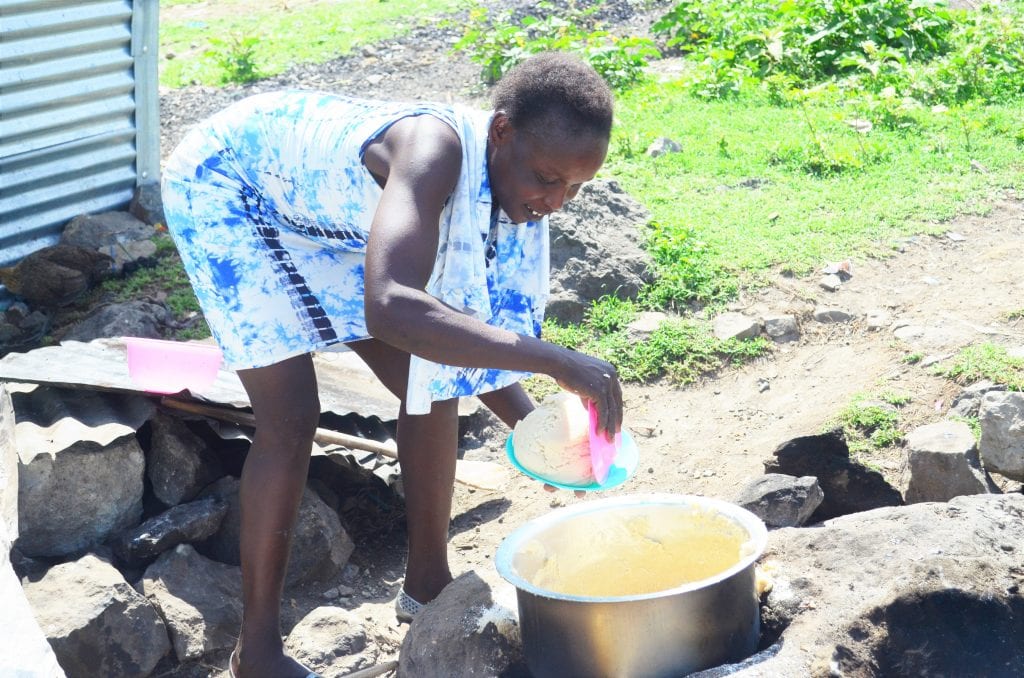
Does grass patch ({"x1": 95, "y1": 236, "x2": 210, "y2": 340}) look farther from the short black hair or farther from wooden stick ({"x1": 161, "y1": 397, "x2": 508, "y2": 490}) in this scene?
the short black hair

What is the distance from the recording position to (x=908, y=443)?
11.4 feet

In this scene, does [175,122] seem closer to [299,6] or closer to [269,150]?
[299,6]

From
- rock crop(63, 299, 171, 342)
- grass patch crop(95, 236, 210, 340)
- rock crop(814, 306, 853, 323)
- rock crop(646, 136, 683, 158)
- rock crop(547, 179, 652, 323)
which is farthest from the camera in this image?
rock crop(646, 136, 683, 158)

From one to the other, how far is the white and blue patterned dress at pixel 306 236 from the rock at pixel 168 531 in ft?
2.69

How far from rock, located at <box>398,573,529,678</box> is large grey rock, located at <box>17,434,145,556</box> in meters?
1.12

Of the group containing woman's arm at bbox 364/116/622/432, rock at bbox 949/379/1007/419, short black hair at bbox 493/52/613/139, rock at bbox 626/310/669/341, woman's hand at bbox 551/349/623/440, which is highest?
short black hair at bbox 493/52/613/139

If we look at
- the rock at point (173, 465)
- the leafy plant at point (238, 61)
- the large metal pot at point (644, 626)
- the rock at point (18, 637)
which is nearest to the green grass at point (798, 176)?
the rock at point (173, 465)

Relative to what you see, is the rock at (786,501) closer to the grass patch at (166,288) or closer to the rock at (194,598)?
the rock at (194,598)

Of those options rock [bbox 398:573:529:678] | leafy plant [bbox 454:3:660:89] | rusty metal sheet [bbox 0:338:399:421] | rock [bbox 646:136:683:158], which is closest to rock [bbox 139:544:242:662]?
rusty metal sheet [bbox 0:338:399:421]

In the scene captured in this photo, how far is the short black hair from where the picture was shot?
7.73 feet

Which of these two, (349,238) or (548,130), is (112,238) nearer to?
(349,238)

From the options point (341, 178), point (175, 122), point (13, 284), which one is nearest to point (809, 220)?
point (341, 178)

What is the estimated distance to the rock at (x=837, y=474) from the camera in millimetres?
3254

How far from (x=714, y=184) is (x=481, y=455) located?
94.5 inches
